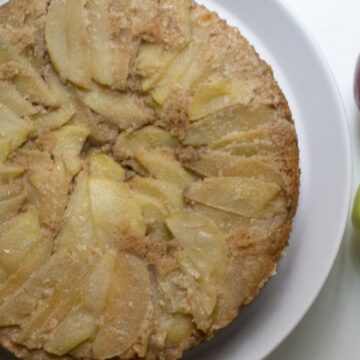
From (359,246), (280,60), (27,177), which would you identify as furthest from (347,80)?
(27,177)

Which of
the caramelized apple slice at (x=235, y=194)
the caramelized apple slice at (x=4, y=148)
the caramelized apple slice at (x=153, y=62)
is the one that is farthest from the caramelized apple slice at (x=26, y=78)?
the caramelized apple slice at (x=235, y=194)

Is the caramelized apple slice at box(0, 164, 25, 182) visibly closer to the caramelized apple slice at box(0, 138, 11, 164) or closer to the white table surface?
the caramelized apple slice at box(0, 138, 11, 164)

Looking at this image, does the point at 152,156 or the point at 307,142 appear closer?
the point at 152,156

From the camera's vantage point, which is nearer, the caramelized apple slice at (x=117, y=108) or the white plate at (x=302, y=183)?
the caramelized apple slice at (x=117, y=108)

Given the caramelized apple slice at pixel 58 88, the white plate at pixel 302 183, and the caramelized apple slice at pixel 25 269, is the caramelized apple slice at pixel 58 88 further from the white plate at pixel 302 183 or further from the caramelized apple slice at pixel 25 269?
the white plate at pixel 302 183

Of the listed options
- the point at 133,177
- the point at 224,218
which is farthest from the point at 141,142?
the point at 224,218

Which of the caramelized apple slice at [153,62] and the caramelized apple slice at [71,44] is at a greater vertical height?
the caramelized apple slice at [153,62]

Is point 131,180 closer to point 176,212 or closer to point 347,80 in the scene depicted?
point 176,212
